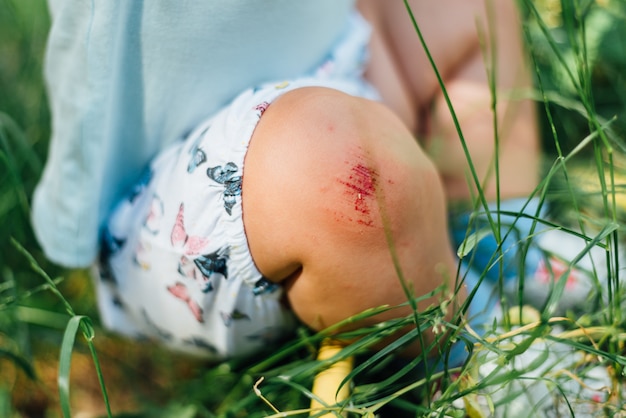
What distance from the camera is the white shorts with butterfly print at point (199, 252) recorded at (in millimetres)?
627

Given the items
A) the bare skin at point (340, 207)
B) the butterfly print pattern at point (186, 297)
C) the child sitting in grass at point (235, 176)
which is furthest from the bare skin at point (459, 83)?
the butterfly print pattern at point (186, 297)

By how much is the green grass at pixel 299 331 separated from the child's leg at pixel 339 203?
5cm

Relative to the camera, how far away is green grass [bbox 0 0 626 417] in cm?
57

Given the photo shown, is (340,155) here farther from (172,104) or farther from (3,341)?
(3,341)

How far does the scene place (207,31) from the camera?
69 cm

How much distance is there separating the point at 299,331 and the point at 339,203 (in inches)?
6.8

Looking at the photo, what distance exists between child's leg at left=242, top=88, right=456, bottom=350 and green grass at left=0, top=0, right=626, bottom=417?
0.16ft

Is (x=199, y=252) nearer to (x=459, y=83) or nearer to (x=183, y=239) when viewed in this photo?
(x=183, y=239)

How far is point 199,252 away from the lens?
638 millimetres

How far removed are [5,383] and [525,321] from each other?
25.6 inches

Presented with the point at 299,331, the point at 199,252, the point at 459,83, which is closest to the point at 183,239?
the point at 199,252

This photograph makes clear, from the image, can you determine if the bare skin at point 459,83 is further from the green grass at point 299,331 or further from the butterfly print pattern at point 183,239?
the butterfly print pattern at point 183,239

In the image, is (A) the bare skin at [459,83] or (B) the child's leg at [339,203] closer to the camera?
(B) the child's leg at [339,203]

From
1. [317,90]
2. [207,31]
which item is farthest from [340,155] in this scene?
[207,31]
